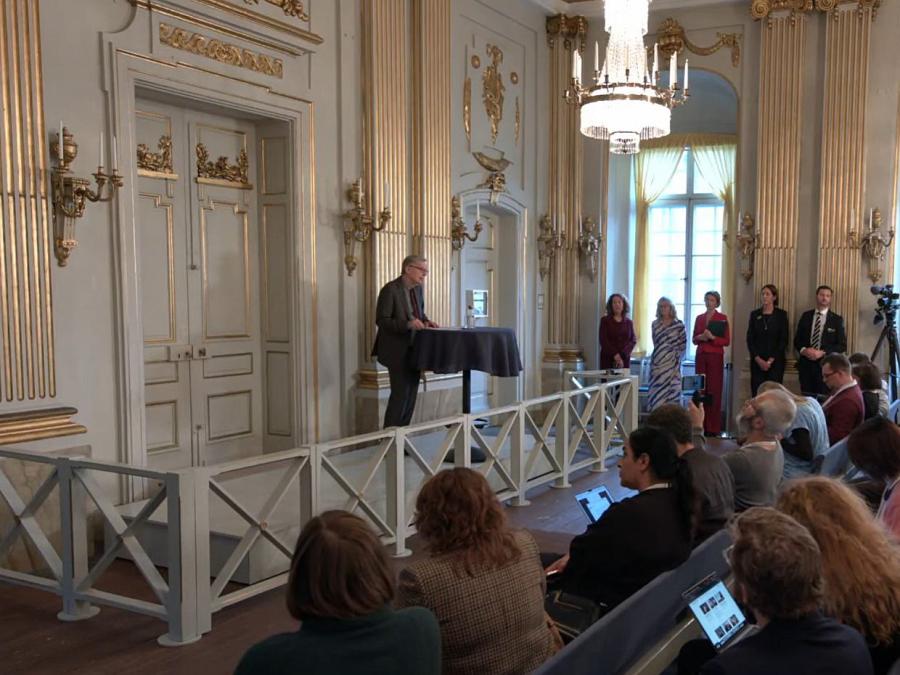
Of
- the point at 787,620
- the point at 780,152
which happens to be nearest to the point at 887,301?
the point at 780,152

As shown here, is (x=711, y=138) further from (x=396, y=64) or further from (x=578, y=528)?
(x=578, y=528)

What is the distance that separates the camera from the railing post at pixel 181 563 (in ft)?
11.5

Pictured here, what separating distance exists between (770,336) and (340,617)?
27.2ft

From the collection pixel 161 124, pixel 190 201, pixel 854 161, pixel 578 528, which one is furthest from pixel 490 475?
pixel 854 161

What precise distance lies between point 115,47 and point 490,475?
370cm

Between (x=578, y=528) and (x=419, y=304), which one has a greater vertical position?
(x=419, y=304)

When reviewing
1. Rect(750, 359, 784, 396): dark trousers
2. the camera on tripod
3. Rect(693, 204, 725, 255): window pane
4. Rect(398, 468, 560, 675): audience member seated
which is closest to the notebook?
Rect(750, 359, 784, 396): dark trousers

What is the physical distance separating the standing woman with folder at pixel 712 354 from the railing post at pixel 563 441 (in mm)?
3247

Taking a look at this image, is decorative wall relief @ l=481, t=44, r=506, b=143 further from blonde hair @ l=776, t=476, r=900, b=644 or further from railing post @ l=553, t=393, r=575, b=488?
blonde hair @ l=776, t=476, r=900, b=644

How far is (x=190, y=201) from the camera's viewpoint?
609 centimetres

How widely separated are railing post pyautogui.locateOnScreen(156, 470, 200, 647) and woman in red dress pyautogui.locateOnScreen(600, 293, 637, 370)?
6763mm

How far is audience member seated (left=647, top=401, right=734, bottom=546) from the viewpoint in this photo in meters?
3.20

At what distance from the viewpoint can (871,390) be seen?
5594mm

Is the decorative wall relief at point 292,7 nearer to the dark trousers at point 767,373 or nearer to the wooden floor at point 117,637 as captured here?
the wooden floor at point 117,637
